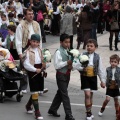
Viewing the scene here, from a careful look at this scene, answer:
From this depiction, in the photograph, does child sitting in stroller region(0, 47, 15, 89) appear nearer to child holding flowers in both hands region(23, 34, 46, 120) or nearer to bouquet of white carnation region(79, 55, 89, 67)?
child holding flowers in both hands region(23, 34, 46, 120)

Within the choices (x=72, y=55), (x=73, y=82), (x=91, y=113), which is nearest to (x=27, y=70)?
(x=72, y=55)

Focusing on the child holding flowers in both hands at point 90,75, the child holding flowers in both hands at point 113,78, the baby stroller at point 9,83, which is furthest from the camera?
the baby stroller at point 9,83

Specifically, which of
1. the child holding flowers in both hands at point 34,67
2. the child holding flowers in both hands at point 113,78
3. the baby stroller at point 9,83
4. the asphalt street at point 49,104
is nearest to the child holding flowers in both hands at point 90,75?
the child holding flowers in both hands at point 113,78

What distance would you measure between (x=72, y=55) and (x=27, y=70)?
0.88m

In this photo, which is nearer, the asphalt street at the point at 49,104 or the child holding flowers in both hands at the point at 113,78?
the child holding flowers in both hands at the point at 113,78

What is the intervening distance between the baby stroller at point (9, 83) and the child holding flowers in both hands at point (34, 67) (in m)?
1.27

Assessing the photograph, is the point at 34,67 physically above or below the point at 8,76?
above

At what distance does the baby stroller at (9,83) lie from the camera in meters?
9.80

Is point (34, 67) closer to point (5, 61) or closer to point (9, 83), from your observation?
point (5, 61)

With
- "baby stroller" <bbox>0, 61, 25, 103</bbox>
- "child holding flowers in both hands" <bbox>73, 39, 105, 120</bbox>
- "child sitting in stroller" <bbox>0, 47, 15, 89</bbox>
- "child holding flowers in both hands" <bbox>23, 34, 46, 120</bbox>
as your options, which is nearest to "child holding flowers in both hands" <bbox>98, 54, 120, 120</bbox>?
"child holding flowers in both hands" <bbox>73, 39, 105, 120</bbox>

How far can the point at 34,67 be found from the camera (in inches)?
338

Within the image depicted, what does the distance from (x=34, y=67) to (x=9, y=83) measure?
160 centimetres

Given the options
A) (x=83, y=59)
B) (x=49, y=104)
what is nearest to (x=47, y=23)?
(x=49, y=104)

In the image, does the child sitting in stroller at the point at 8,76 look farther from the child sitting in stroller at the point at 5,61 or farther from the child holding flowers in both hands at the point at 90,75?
the child holding flowers in both hands at the point at 90,75
